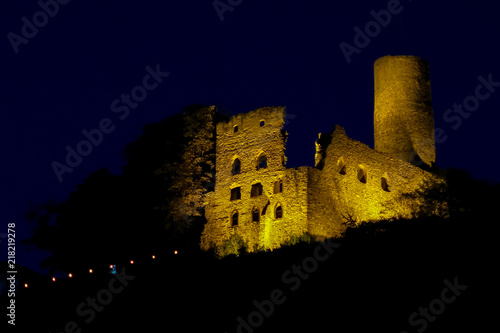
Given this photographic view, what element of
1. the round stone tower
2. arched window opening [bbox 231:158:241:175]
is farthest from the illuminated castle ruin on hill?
the round stone tower

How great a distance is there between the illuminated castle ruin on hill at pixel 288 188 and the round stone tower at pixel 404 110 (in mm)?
2551

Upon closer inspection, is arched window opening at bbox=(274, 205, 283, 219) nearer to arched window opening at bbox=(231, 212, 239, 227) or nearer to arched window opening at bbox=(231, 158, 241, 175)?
arched window opening at bbox=(231, 212, 239, 227)

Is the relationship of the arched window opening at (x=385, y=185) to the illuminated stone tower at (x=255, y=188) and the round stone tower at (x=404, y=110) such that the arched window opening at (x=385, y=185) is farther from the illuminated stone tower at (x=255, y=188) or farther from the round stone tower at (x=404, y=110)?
the illuminated stone tower at (x=255, y=188)

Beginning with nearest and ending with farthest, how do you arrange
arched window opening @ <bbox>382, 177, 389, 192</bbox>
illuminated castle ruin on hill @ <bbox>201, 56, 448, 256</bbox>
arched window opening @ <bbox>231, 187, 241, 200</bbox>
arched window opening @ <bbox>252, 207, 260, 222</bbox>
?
illuminated castle ruin on hill @ <bbox>201, 56, 448, 256</bbox>
arched window opening @ <bbox>252, 207, 260, 222</bbox>
arched window opening @ <bbox>231, 187, 241, 200</bbox>
arched window opening @ <bbox>382, 177, 389, 192</bbox>

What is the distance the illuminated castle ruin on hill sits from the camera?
1347 inches

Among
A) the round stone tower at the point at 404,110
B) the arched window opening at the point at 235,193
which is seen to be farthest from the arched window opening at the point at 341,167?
the round stone tower at the point at 404,110

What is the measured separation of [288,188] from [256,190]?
1.81 m

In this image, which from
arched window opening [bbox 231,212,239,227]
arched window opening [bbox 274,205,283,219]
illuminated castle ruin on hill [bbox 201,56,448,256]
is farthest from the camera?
arched window opening [bbox 231,212,239,227]

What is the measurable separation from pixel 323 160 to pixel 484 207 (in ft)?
21.5

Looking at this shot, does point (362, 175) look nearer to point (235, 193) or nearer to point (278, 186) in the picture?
point (278, 186)

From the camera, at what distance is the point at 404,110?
142 feet

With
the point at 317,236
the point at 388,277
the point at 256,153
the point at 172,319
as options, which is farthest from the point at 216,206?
the point at 388,277

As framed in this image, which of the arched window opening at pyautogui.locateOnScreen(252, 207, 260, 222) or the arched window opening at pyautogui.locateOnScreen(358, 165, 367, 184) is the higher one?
the arched window opening at pyautogui.locateOnScreen(358, 165, 367, 184)

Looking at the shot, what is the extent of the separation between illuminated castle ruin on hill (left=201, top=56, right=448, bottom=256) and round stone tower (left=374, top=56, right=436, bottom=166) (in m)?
2.55
